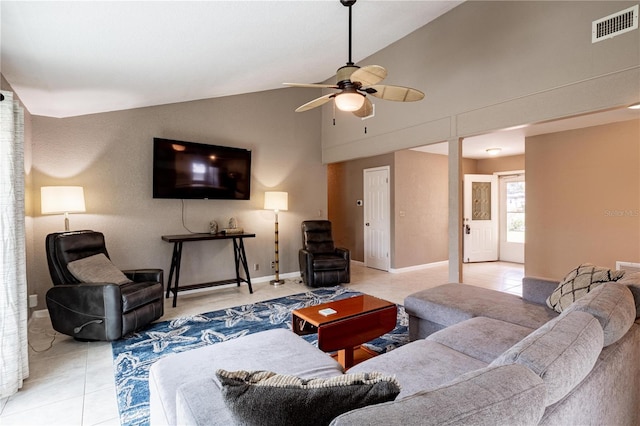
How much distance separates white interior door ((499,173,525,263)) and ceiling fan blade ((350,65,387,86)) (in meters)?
6.08

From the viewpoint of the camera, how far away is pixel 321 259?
16.9 ft

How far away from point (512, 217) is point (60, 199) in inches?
328

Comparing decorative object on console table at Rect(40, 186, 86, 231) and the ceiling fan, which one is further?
decorative object on console table at Rect(40, 186, 86, 231)

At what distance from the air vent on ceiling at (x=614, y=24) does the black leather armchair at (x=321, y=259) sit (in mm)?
4019

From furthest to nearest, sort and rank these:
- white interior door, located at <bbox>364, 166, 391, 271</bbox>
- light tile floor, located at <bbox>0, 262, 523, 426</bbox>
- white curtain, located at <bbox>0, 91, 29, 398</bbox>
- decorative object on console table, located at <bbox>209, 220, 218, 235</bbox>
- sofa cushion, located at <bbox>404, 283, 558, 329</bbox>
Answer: white interior door, located at <bbox>364, 166, 391, 271</bbox> → decorative object on console table, located at <bbox>209, 220, 218, 235</bbox> → sofa cushion, located at <bbox>404, 283, 558, 329</bbox> → white curtain, located at <bbox>0, 91, 29, 398</bbox> → light tile floor, located at <bbox>0, 262, 523, 426</bbox>

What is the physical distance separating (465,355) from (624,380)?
69 centimetres

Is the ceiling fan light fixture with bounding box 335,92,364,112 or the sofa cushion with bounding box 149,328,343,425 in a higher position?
the ceiling fan light fixture with bounding box 335,92,364,112

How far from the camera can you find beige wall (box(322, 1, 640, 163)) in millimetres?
2972

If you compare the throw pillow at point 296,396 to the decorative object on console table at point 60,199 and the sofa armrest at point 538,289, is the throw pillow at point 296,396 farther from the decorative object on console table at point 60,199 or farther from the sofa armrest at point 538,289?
the decorative object on console table at point 60,199

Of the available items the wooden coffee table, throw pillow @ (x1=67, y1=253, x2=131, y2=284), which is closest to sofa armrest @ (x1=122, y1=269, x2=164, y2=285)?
throw pillow @ (x1=67, y1=253, x2=131, y2=284)

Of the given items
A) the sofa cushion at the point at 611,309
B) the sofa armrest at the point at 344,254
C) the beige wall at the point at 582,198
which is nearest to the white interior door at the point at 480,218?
the beige wall at the point at 582,198

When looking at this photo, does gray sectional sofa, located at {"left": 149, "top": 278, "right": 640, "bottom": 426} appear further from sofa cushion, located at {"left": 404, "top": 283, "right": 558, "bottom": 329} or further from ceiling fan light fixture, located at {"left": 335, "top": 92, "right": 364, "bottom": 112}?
ceiling fan light fixture, located at {"left": 335, "top": 92, "right": 364, "bottom": 112}

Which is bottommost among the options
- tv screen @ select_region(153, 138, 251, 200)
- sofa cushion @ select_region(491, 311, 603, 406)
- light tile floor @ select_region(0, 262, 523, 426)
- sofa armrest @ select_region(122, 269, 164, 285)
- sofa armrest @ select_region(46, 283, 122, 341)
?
light tile floor @ select_region(0, 262, 523, 426)

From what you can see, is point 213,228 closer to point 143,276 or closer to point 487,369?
point 143,276
